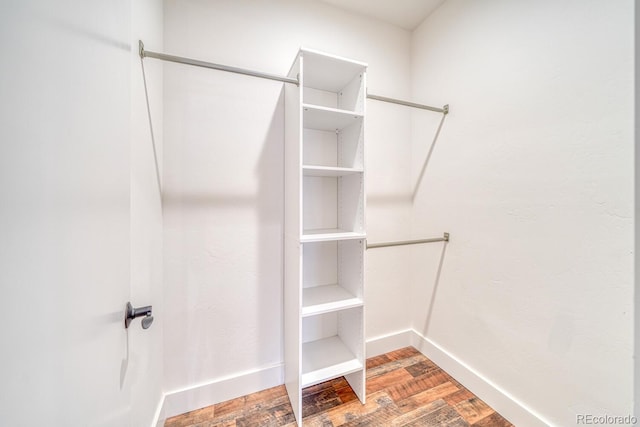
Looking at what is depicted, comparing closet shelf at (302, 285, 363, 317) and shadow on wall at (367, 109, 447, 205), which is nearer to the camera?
closet shelf at (302, 285, 363, 317)

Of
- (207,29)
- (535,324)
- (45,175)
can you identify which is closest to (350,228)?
(535,324)

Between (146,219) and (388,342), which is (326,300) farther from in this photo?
(146,219)

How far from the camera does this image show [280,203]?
1.55 meters

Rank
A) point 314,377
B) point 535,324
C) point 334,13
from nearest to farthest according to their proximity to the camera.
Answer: point 535,324 → point 314,377 → point 334,13

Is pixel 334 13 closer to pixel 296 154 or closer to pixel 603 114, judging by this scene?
pixel 296 154

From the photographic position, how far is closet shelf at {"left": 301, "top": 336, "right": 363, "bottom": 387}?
1354 mm

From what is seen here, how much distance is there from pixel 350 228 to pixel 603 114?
4.03 ft

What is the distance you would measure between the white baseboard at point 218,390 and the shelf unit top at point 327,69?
72.3 inches

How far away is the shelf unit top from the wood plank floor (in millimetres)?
1946

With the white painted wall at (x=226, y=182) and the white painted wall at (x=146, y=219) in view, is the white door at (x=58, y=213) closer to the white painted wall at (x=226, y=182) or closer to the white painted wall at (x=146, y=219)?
the white painted wall at (x=146, y=219)

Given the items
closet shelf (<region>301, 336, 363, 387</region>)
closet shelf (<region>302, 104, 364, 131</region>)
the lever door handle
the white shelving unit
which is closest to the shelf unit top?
the white shelving unit

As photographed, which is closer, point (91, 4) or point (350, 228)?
point (91, 4)

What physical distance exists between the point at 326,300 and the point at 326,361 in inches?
15.1

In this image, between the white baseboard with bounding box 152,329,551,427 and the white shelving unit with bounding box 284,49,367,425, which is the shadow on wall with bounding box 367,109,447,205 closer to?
the white shelving unit with bounding box 284,49,367,425
